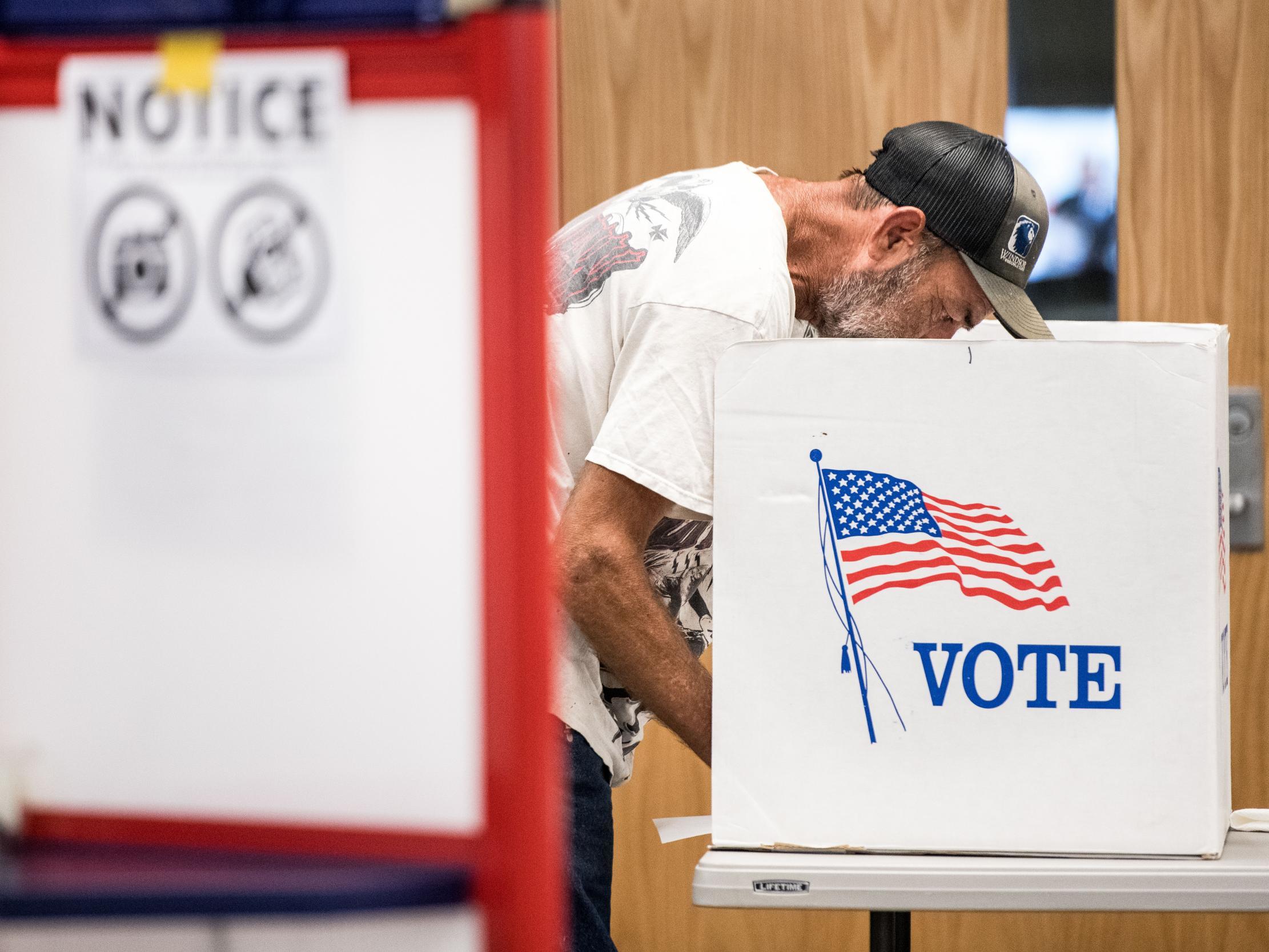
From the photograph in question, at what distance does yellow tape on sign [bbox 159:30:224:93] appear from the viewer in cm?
40

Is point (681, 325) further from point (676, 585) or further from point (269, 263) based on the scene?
point (269, 263)

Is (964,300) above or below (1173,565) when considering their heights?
above

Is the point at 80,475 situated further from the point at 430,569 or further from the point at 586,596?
the point at 586,596

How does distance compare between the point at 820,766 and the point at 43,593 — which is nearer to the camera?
the point at 43,593

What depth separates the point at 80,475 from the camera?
0.41 m

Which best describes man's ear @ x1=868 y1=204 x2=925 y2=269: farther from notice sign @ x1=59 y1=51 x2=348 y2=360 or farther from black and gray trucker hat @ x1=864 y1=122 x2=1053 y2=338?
notice sign @ x1=59 y1=51 x2=348 y2=360

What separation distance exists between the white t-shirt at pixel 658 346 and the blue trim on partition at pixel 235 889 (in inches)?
21.7

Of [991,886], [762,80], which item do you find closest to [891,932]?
[991,886]

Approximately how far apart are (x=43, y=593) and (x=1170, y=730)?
711 mm

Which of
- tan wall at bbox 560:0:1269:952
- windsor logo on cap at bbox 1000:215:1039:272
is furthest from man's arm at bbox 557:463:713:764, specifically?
tan wall at bbox 560:0:1269:952

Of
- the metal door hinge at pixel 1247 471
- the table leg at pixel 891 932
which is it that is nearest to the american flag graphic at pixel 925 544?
the table leg at pixel 891 932

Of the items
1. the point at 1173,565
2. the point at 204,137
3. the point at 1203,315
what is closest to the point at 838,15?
the point at 1203,315

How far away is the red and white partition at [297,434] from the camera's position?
39cm

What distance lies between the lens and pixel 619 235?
3.73 ft
